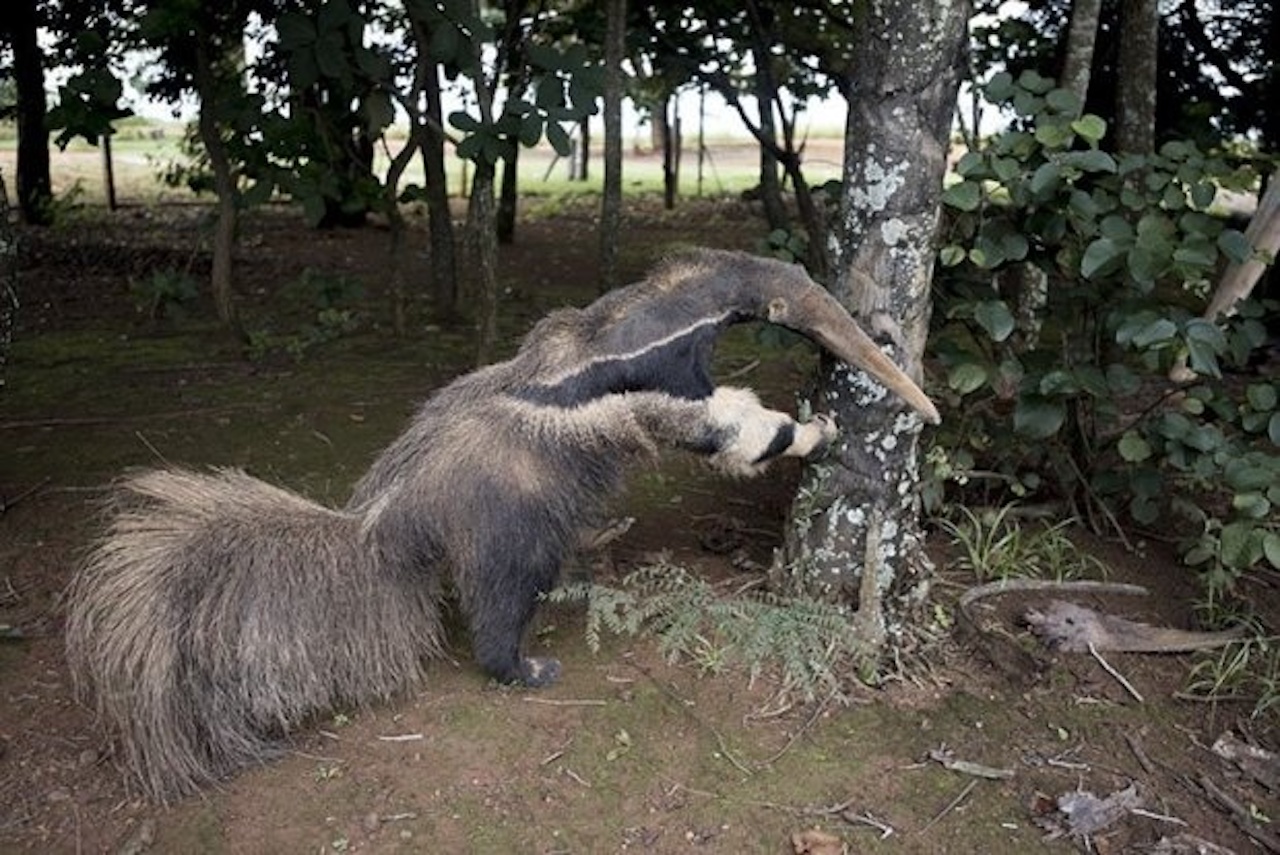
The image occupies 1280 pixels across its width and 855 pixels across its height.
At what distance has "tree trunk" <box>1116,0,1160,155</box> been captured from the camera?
5.25 meters

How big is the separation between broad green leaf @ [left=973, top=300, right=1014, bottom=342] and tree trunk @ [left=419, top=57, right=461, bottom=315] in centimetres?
304

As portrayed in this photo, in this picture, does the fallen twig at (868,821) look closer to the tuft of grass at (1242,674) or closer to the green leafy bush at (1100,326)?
the tuft of grass at (1242,674)

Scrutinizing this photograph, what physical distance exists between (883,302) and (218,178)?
422cm

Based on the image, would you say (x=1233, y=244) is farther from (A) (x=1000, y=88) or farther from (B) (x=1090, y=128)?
(A) (x=1000, y=88)

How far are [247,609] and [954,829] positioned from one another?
6.50 ft

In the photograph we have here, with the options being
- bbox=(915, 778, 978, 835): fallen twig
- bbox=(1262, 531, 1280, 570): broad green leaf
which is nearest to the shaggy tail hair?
bbox=(915, 778, 978, 835): fallen twig

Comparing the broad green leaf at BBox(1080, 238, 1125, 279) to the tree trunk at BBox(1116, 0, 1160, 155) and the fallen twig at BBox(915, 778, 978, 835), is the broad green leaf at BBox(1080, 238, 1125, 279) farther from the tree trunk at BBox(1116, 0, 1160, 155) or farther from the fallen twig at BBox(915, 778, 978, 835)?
the tree trunk at BBox(1116, 0, 1160, 155)

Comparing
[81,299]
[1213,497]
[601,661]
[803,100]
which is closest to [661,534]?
[601,661]

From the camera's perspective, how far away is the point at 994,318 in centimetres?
384

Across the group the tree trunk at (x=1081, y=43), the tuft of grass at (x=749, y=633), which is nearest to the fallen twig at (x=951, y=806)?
the tuft of grass at (x=749, y=633)

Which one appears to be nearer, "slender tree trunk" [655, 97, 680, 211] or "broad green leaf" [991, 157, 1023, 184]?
"broad green leaf" [991, 157, 1023, 184]

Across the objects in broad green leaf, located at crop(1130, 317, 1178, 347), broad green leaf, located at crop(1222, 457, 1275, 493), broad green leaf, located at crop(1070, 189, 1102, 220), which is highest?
broad green leaf, located at crop(1070, 189, 1102, 220)

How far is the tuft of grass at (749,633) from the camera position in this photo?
3.62 m

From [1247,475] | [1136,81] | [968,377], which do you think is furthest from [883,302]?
[1136,81]
